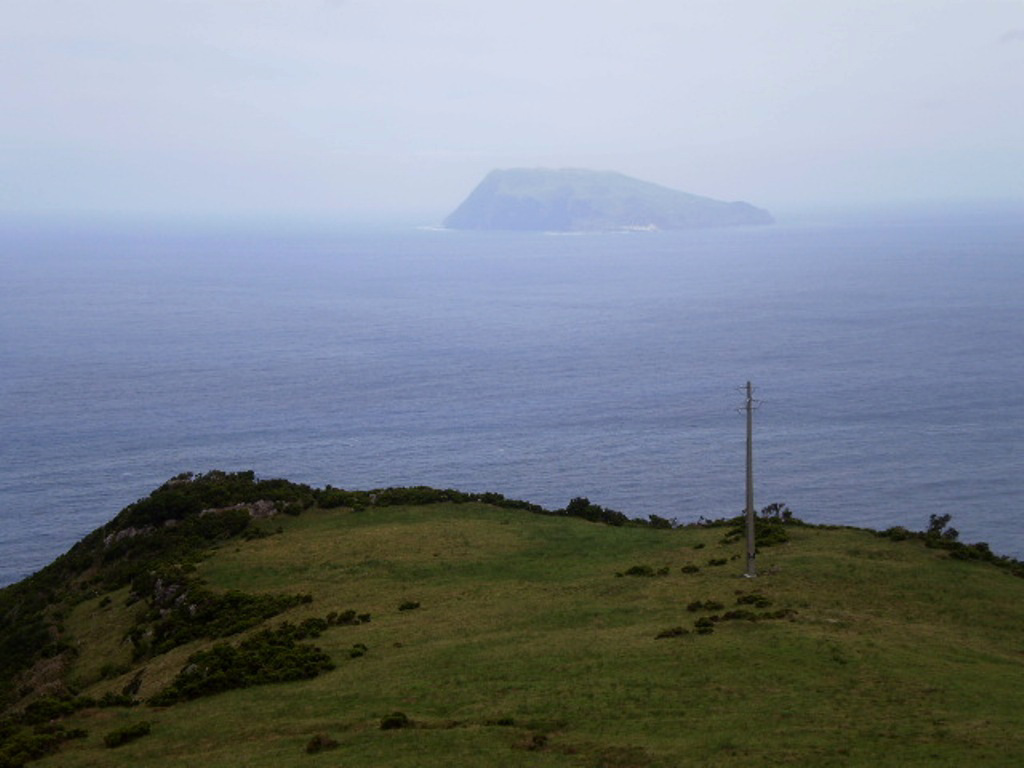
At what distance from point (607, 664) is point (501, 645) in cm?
463

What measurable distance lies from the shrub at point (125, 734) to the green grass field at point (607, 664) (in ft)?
1.00

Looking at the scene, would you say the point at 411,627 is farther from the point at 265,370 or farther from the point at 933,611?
the point at 265,370

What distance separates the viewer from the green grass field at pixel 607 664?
26.0 meters

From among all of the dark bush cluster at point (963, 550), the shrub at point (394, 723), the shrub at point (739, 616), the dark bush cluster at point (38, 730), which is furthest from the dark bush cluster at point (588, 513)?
the shrub at point (394, 723)

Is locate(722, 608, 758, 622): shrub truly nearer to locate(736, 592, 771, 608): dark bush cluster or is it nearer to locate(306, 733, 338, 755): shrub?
locate(736, 592, 771, 608): dark bush cluster

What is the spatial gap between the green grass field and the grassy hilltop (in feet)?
0.36

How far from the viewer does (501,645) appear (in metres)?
35.1

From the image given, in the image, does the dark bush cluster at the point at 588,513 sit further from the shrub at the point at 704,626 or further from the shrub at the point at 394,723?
the shrub at the point at 394,723

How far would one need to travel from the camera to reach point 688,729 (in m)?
26.5

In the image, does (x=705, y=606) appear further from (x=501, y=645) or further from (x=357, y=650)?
(x=357, y=650)

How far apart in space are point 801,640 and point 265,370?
406 feet

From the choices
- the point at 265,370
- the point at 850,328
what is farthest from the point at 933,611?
the point at 850,328

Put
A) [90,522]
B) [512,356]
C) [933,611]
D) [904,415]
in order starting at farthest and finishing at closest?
[512,356]
[904,415]
[90,522]
[933,611]

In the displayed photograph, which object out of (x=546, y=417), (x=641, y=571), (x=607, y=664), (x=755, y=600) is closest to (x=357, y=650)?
(x=607, y=664)
